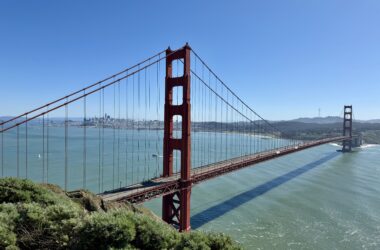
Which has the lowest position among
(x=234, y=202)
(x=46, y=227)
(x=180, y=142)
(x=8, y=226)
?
(x=234, y=202)

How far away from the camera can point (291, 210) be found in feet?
78.3

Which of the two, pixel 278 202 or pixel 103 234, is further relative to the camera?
pixel 278 202

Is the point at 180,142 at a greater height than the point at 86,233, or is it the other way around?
the point at 180,142

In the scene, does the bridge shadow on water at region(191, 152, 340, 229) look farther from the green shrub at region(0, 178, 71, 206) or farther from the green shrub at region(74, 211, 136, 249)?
the green shrub at region(74, 211, 136, 249)

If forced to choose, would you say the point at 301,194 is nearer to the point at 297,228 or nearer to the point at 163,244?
the point at 297,228

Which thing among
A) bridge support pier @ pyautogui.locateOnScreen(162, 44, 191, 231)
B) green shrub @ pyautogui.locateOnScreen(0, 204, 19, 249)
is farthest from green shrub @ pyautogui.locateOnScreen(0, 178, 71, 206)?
bridge support pier @ pyautogui.locateOnScreen(162, 44, 191, 231)

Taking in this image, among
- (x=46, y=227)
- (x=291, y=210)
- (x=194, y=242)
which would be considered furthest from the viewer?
(x=291, y=210)

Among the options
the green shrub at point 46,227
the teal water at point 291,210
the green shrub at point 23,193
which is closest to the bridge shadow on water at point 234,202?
the teal water at point 291,210

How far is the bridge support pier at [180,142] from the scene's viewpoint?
17.7 m

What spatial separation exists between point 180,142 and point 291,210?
11.3 m

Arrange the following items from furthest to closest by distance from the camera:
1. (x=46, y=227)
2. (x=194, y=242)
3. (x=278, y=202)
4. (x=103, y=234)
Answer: (x=278, y=202) → (x=46, y=227) → (x=194, y=242) → (x=103, y=234)

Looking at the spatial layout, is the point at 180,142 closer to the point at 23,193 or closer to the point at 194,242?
the point at 23,193

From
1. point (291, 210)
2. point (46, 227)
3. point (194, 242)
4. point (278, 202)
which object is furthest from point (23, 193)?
point (278, 202)

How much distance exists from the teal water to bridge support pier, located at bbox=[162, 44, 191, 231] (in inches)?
85.3
